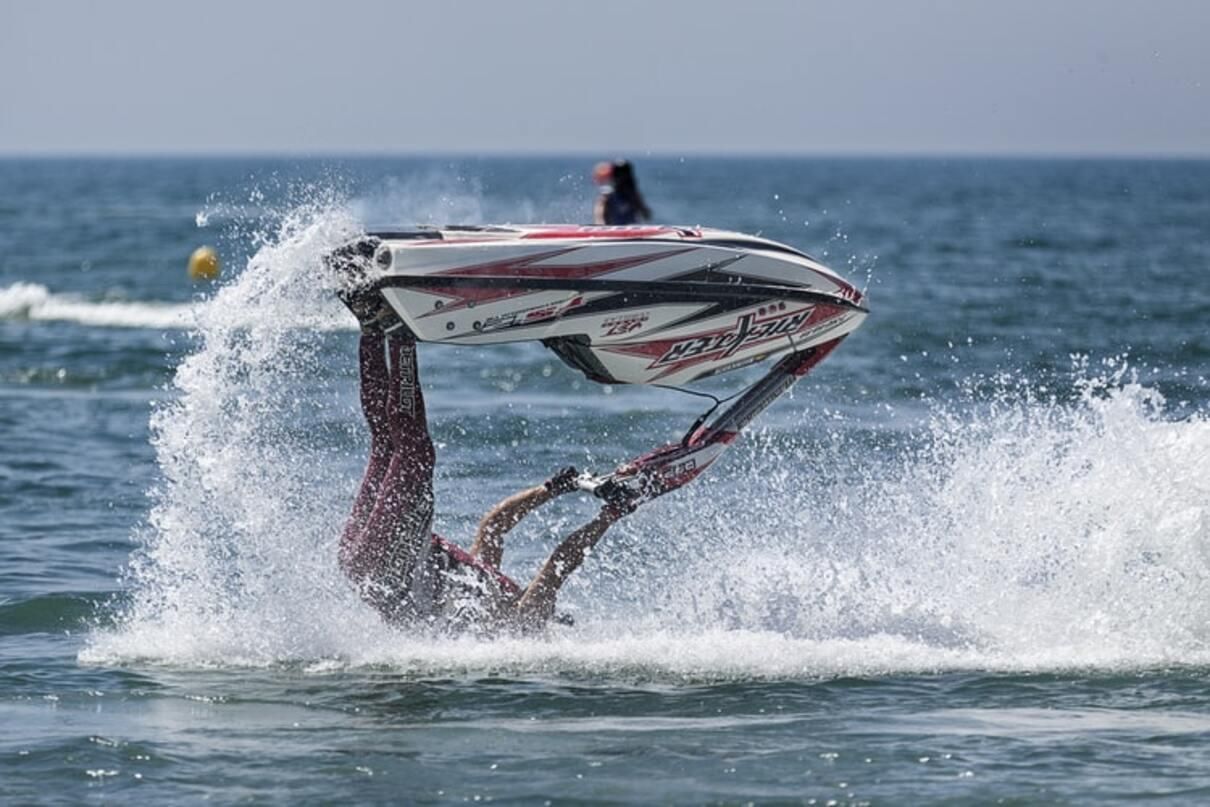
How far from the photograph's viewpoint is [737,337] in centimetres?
859

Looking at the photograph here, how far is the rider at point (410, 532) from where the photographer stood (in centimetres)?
841

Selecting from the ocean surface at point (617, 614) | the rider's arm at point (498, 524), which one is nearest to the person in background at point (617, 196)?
the ocean surface at point (617, 614)

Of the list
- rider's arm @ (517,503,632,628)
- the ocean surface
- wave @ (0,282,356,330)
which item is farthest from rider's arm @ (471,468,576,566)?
wave @ (0,282,356,330)

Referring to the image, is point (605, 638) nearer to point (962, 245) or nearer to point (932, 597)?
point (932, 597)

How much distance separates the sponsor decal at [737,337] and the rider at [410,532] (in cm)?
72

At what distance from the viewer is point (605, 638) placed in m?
8.90

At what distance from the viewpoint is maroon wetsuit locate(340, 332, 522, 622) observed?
8414 mm

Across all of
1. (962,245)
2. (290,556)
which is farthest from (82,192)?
(290,556)

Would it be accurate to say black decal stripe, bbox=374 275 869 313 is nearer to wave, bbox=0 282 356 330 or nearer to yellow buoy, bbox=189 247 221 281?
wave, bbox=0 282 356 330

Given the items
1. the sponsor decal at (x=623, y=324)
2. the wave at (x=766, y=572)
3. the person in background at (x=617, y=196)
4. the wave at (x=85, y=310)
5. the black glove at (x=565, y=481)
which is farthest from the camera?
the wave at (x=85, y=310)

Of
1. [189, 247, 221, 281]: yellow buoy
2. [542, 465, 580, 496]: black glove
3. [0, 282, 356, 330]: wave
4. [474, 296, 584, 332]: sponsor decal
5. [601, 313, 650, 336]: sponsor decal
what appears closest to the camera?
[474, 296, 584, 332]: sponsor decal

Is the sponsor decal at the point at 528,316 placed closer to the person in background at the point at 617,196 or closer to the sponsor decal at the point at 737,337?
the sponsor decal at the point at 737,337

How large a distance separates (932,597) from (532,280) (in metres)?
2.61

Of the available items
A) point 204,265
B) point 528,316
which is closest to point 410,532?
point 528,316
